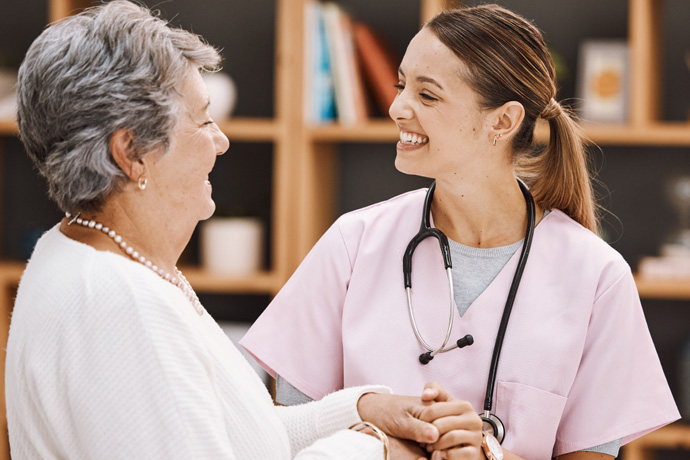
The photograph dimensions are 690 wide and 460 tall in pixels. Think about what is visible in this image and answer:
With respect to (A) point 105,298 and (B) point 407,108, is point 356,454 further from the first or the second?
(B) point 407,108

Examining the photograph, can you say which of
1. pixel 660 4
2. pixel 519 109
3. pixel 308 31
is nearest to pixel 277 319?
pixel 519 109

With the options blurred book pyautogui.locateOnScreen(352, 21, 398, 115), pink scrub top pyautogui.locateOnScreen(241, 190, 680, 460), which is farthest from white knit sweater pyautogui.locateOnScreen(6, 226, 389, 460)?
blurred book pyautogui.locateOnScreen(352, 21, 398, 115)

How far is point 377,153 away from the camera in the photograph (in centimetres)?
304

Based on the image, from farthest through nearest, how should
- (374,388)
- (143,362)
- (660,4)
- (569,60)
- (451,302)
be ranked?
(569,60)
(660,4)
(451,302)
(374,388)
(143,362)

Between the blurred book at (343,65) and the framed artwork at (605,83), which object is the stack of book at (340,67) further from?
the framed artwork at (605,83)

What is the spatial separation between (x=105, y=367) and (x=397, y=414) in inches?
21.0

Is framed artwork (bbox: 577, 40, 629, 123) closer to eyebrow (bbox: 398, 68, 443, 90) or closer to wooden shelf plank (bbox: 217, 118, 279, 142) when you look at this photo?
wooden shelf plank (bbox: 217, 118, 279, 142)

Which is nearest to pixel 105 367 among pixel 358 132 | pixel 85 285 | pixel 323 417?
pixel 85 285

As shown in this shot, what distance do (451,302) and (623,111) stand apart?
148 centimetres

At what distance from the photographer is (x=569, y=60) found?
286 centimetres

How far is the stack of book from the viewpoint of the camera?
8.88 ft

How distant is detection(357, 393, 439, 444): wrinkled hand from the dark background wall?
165cm

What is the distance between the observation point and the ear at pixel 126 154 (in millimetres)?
1067

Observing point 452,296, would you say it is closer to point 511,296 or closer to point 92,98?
point 511,296
